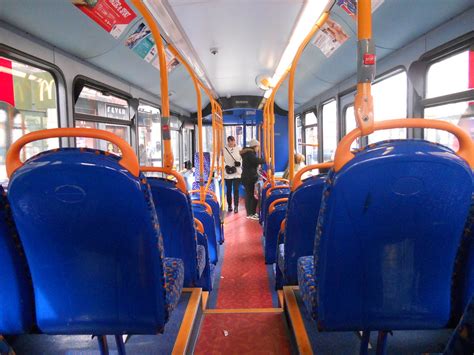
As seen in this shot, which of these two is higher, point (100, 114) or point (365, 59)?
point (100, 114)

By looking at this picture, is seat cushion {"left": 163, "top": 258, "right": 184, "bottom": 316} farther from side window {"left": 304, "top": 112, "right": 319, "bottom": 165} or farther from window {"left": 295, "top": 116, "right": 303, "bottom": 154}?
window {"left": 295, "top": 116, "right": 303, "bottom": 154}

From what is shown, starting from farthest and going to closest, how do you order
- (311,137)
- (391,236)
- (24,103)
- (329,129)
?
(311,137) < (329,129) < (24,103) < (391,236)

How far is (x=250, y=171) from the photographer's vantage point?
721cm

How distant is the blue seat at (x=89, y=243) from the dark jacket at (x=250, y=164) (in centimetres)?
575

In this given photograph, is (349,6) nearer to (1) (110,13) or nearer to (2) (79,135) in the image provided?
(1) (110,13)

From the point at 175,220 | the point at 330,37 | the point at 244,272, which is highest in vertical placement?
the point at 330,37

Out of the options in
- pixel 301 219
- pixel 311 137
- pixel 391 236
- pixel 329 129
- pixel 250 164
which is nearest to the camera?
pixel 391 236

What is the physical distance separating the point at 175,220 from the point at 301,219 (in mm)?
777

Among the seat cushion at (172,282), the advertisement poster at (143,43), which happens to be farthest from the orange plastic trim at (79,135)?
the advertisement poster at (143,43)

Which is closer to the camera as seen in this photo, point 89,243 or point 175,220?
point 89,243

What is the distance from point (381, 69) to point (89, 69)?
3.20 metres

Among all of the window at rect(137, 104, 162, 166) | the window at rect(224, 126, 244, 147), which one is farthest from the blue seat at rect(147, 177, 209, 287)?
the window at rect(224, 126, 244, 147)

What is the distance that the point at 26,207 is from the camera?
1.22 m

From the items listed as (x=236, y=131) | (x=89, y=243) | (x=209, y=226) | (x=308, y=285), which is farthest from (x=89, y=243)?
(x=236, y=131)
